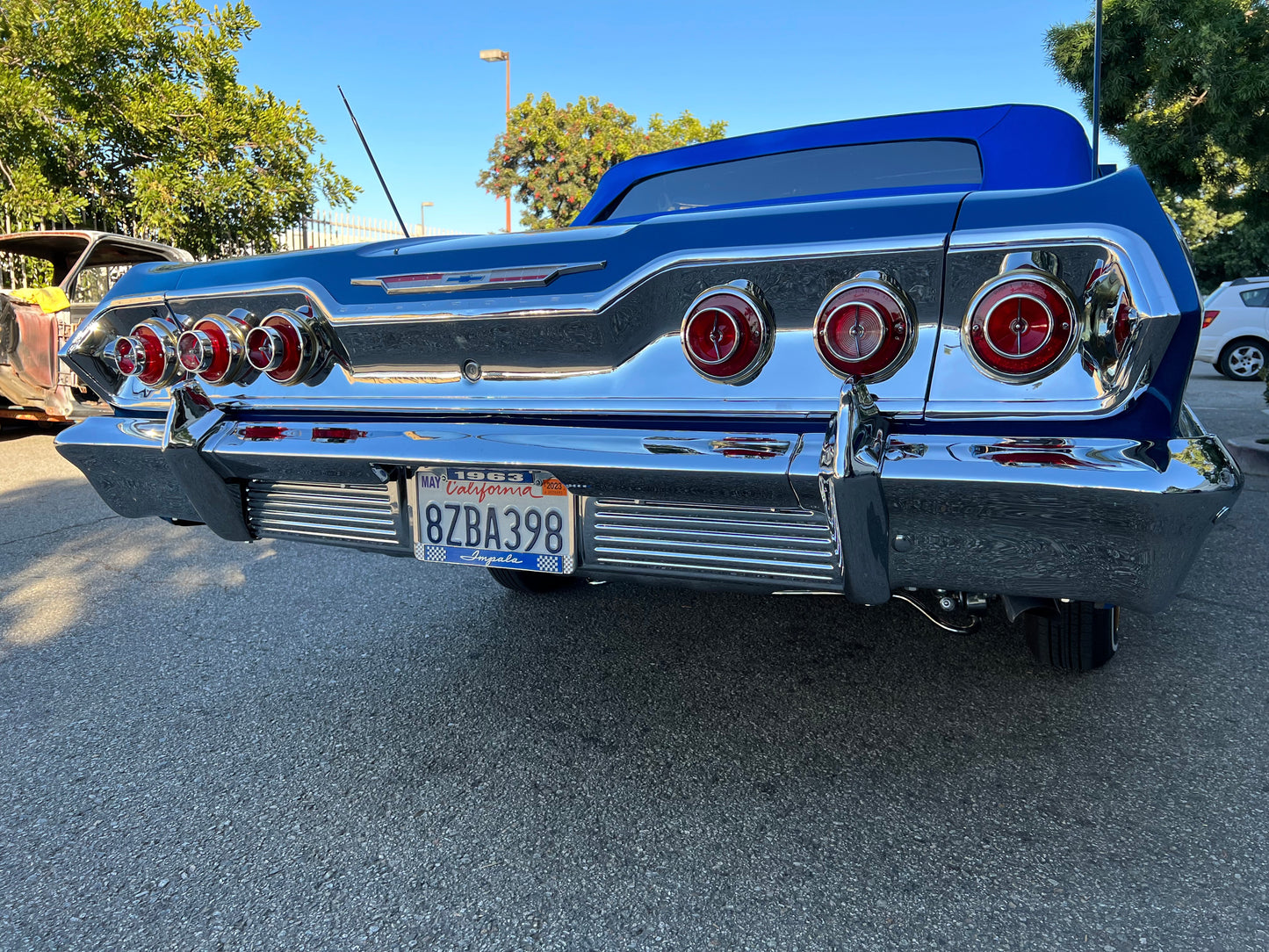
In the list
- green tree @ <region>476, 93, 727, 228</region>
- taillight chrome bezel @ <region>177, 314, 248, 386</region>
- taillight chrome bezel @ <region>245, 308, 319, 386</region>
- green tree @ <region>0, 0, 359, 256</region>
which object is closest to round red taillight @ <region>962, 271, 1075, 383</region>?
taillight chrome bezel @ <region>245, 308, 319, 386</region>

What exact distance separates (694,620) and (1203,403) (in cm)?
872

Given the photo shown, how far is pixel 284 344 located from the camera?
7.15 feet

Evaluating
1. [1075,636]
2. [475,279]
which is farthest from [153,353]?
[1075,636]

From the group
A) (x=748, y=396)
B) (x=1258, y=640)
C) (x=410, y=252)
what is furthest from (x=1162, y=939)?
(x=410, y=252)

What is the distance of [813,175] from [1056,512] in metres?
1.83

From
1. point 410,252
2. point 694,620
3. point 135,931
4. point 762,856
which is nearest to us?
point 135,931

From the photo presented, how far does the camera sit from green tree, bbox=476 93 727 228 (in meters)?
22.0

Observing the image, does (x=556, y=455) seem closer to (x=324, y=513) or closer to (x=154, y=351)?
(x=324, y=513)

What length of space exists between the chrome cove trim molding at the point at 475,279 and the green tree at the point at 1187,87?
7257 mm

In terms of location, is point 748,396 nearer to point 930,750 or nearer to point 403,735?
point 930,750

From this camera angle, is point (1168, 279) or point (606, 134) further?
point (606, 134)

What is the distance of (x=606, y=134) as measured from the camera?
2259 cm

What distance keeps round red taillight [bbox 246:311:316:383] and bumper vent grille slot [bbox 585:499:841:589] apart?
0.89 metres

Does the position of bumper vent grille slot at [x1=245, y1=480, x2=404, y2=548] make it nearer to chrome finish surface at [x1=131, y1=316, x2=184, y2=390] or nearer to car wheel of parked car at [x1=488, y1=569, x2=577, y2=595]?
chrome finish surface at [x1=131, y1=316, x2=184, y2=390]
